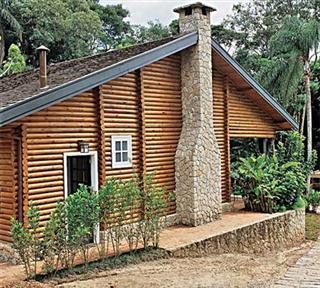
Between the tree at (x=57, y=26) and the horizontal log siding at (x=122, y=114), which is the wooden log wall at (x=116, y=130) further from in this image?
the tree at (x=57, y=26)

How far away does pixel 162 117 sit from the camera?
447 inches

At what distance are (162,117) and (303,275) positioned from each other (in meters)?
5.00

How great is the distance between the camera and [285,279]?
777cm

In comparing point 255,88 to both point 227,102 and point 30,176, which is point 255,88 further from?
point 30,176

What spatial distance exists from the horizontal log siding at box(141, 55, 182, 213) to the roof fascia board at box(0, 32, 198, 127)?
69 cm

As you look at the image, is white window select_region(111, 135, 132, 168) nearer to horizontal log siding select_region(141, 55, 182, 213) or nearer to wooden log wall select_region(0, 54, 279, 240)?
wooden log wall select_region(0, 54, 279, 240)

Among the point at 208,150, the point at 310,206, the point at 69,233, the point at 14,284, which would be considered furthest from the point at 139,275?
the point at 310,206

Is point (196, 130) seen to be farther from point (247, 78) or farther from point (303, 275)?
point (303, 275)

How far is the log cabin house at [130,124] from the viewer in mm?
8383

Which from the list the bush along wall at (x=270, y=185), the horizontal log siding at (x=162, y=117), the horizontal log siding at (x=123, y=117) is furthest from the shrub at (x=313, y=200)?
the horizontal log siding at (x=123, y=117)

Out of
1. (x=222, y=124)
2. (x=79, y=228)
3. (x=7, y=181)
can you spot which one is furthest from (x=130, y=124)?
(x=222, y=124)

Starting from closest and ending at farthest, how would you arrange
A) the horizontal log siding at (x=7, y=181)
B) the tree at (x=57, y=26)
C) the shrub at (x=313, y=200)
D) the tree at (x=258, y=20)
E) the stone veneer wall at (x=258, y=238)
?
1. the horizontal log siding at (x=7, y=181)
2. the stone veneer wall at (x=258, y=238)
3. the shrub at (x=313, y=200)
4. the tree at (x=57, y=26)
5. the tree at (x=258, y=20)

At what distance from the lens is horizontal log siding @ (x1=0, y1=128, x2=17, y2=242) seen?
27.1 ft

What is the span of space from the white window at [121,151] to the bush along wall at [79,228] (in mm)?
990
